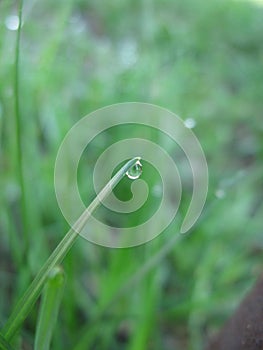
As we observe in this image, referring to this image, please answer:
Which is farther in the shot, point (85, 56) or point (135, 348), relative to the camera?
point (85, 56)

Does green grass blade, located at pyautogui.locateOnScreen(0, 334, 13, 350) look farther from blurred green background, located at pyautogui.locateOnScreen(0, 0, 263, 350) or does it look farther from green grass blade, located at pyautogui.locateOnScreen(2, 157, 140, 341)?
blurred green background, located at pyautogui.locateOnScreen(0, 0, 263, 350)

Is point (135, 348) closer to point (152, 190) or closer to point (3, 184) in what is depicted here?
point (152, 190)

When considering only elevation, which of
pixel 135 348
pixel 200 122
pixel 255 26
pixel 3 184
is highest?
pixel 255 26

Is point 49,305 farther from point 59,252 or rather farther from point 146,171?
point 146,171

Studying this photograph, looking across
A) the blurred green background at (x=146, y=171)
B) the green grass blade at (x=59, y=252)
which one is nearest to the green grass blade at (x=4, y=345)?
the green grass blade at (x=59, y=252)

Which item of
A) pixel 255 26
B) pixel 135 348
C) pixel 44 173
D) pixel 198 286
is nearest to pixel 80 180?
pixel 44 173

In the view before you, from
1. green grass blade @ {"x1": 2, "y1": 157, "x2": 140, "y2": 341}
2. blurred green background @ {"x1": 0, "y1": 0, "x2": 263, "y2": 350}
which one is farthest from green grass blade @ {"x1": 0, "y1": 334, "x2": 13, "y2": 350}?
blurred green background @ {"x1": 0, "y1": 0, "x2": 263, "y2": 350}
